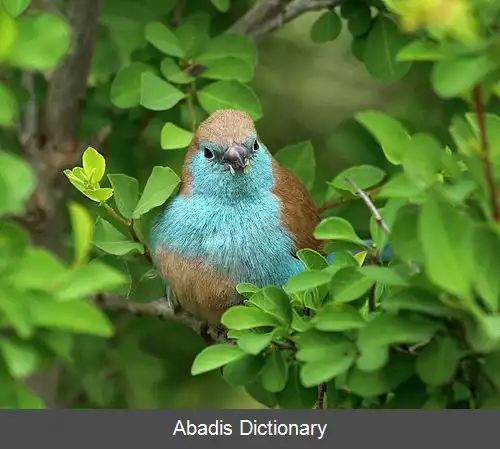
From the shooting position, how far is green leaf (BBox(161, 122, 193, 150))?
2.00 m

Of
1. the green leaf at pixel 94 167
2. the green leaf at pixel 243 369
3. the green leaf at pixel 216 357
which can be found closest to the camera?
the green leaf at pixel 216 357

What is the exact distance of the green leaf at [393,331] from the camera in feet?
4.40

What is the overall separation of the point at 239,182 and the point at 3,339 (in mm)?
1021

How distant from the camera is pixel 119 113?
2590 millimetres

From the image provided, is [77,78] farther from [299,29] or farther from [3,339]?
[3,339]

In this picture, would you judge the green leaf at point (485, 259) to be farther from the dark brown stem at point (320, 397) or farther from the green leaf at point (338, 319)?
the dark brown stem at point (320, 397)

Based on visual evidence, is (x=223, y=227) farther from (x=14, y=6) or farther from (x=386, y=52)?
(x=14, y=6)

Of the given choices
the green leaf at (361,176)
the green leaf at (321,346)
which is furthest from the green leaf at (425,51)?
the green leaf at (361,176)

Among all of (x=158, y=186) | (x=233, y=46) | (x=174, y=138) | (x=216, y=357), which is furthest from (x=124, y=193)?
(x=233, y=46)

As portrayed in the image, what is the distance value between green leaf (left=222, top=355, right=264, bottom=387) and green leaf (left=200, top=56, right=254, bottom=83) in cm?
72

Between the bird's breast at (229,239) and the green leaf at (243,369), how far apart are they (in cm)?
45

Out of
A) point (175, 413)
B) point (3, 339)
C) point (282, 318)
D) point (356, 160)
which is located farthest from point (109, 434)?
point (356, 160)

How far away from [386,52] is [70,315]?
4.37 ft

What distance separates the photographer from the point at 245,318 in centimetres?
157
